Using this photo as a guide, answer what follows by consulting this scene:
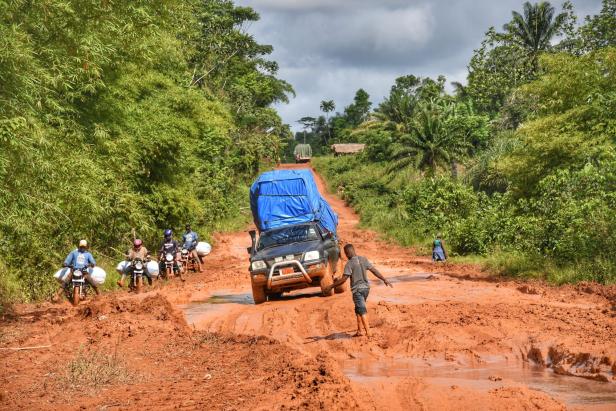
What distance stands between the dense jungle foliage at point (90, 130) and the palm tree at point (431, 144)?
1699 cm

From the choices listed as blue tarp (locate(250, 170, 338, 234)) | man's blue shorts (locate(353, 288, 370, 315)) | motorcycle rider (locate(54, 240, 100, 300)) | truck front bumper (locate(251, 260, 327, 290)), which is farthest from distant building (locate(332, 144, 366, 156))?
man's blue shorts (locate(353, 288, 370, 315))

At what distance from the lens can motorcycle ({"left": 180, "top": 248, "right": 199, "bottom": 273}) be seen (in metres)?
25.6

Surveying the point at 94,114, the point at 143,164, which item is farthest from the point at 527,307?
the point at 143,164

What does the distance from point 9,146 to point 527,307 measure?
951cm

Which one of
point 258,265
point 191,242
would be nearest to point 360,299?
point 258,265

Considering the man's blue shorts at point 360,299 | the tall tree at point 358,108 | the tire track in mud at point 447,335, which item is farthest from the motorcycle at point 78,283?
the tall tree at point 358,108

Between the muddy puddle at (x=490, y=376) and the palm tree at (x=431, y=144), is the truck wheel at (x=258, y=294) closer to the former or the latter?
the muddy puddle at (x=490, y=376)

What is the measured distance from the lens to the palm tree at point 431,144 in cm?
5031

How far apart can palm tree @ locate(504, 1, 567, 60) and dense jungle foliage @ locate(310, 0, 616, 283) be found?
8 centimetres

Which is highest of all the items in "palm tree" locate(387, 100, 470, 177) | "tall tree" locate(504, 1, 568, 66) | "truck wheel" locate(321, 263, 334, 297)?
"tall tree" locate(504, 1, 568, 66)

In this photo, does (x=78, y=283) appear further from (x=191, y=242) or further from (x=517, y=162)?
(x=517, y=162)

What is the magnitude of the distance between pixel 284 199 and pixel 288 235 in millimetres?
4864

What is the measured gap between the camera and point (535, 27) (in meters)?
57.2

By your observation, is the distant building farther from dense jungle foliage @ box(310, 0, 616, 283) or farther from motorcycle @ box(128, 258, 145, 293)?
motorcycle @ box(128, 258, 145, 293)
